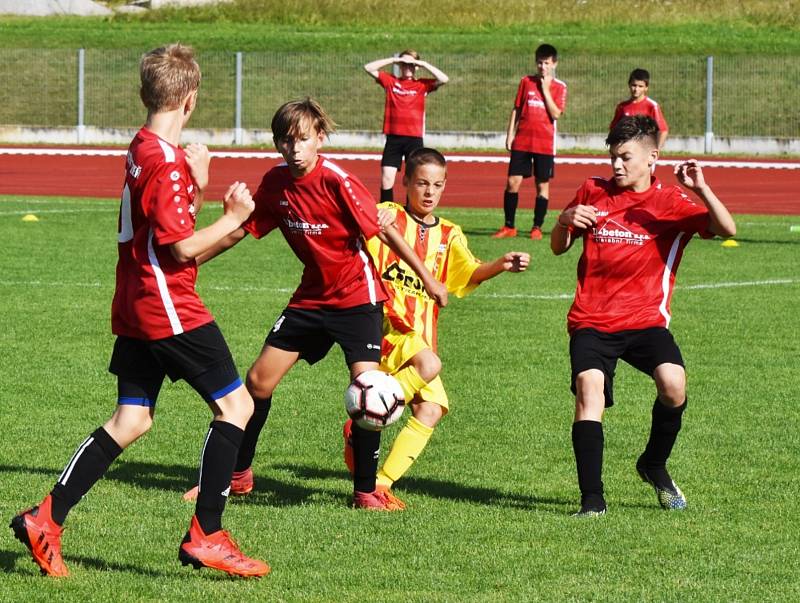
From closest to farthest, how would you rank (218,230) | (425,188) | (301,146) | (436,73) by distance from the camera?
(218,230), (301,146), (425,188), (436,73)

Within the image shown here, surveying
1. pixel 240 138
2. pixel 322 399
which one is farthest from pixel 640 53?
pixel 322 399

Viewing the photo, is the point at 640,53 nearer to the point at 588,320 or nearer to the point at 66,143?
the point at 66,143

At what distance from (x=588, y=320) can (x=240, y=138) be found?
27649 millimetres

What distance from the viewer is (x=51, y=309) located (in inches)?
475

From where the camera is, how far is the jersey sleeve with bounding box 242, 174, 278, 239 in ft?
21.3

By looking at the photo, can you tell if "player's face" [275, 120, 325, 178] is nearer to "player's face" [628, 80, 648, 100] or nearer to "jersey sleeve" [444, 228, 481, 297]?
"jersey sleeve" [444, 228, 481, 297]

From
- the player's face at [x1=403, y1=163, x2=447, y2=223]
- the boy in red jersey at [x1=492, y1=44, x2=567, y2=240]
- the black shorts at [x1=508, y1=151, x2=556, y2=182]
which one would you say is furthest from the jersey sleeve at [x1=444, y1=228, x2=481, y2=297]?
the black shorts at [x1=508, y1=151, x2=556, y2=182]

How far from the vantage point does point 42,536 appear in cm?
524

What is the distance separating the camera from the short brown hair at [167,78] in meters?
5.26

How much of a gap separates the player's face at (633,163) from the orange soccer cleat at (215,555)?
253 cm

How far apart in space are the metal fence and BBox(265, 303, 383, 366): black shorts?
27.0 metres

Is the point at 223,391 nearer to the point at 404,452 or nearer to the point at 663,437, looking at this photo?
the point at 404,452

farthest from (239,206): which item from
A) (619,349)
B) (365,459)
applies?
(619,349)

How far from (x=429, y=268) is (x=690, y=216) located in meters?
1.26
